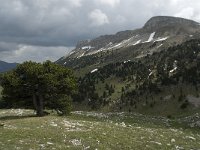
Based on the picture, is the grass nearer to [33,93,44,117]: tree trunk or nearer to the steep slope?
[33,93,44,117]: tree trunk

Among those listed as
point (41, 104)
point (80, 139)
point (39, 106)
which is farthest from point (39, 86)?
point (80, 139)

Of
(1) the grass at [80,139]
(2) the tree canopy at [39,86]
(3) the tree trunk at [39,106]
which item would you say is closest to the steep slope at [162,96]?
(2) the tree canopy at [39,86]

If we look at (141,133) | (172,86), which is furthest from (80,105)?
(141,133)

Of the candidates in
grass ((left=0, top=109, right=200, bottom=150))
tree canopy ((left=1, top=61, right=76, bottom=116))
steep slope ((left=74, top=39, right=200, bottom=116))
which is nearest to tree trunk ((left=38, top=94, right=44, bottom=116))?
tree canopy ((left=1, top=61, right=76, bottom=116))

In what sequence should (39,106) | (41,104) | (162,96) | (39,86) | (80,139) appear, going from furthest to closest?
(162,96) < (39,106) < (41,104) < (39,86) < (80,139)

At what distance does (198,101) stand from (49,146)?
103 m

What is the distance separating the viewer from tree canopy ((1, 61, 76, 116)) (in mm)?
55000

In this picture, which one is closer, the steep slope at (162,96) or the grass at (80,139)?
the grass at (80,139)

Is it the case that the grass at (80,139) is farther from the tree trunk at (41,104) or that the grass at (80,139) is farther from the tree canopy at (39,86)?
the tree trunk at (41,104)

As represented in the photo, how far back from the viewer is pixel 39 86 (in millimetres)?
56250

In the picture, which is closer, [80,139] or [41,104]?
[80,139]

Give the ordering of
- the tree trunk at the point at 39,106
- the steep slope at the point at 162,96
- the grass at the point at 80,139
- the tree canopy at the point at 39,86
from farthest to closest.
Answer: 1. the steep slope at the point at 162,96
2. the tree trunk at the point at 39,106
3. the tree canopy at the point at 39,86
4. the grass at the point at 80,139

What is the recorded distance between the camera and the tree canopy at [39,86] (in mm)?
55000

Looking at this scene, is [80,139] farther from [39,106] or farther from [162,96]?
[162,96]
